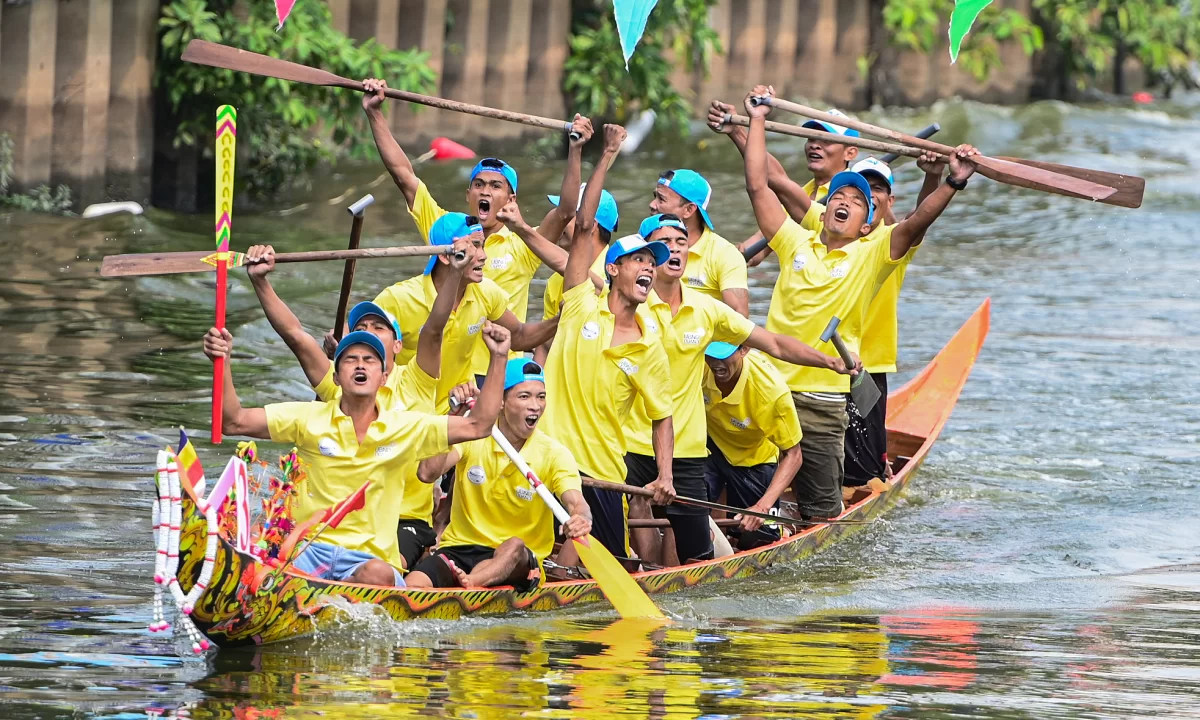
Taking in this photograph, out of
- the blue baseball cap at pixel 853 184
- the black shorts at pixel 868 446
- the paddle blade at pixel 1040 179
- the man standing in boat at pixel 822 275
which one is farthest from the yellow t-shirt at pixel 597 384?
the black shorts at pixel 868 446

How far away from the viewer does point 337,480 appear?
7.36m

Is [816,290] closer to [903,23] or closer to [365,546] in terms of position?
[365,546]

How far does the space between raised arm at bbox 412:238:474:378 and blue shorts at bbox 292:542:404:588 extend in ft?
4.14

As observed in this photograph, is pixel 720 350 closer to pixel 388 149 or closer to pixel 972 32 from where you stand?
pixel 388 149

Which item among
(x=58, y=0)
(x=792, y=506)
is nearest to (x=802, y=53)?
(x=58, y=0)

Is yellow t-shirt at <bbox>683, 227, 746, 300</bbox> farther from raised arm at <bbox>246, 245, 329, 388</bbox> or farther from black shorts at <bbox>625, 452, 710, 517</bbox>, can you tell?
raised arm at <bbox>246, 245, 329, 388</bbox>

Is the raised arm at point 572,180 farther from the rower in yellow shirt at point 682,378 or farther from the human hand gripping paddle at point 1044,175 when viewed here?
the human hand gripping paddle at point 1044,175

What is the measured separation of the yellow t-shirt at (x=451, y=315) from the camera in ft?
28.6

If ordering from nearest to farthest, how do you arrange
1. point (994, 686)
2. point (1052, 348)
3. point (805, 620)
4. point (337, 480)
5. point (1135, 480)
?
point (994, 686) < point (337, 480) < point (805, 620) < point (1135, 480) < point (1052, 348)

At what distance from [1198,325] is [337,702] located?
12045mm

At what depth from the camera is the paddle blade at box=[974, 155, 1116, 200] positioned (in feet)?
30.2

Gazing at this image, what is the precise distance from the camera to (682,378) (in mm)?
8758

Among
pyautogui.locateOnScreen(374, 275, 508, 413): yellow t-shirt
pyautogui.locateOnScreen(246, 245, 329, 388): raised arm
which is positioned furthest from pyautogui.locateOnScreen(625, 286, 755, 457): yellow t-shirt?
pyautogui.locateOnScreen(246, 245, 329, 388): raised arm

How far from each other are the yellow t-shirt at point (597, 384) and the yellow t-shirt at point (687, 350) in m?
0.13
